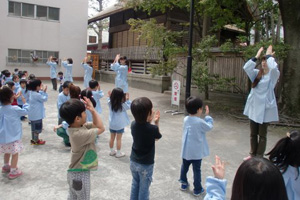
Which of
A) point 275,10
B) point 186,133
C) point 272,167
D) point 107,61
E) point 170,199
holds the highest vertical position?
point 275,10

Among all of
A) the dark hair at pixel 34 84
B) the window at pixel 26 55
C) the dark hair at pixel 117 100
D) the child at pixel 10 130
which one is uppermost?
the window at pixel 26 55

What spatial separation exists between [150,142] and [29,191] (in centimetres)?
178

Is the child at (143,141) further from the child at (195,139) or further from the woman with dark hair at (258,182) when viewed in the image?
the woman with dark hair at (258,182)

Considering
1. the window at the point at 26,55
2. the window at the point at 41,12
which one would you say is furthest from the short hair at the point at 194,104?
the window at the point at 41,12

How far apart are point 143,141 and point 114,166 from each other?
1662 mm

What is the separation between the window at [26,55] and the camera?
1858cm

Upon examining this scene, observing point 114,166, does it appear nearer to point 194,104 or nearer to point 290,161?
point 194,104

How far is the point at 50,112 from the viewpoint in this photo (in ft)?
27.4

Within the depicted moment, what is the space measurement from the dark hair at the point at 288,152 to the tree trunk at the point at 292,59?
20.0ft

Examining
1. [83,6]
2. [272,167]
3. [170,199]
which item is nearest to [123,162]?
[170,199]

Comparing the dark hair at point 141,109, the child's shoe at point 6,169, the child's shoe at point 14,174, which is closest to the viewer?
the dark hair at point 141,109

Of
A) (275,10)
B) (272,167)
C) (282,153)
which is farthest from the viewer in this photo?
(275,10)

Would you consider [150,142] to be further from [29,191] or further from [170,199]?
[29,191]

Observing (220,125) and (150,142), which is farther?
(220,125)
